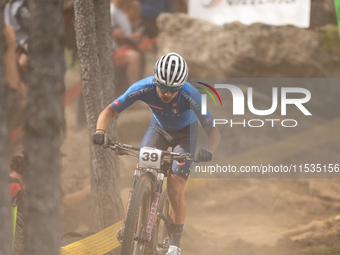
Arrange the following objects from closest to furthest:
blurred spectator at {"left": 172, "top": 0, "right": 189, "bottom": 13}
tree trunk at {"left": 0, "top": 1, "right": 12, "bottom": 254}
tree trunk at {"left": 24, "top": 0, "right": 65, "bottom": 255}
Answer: tree trunk at {"left": 24, "top": 0, "right": 65, "bottom": 255}
tree trunk at {"left": 0, "top": 1, "right": 12, "bottom": 254}
blurred spectator at {"left": 172, "top": 0, "right": 189, "bottom": 13}

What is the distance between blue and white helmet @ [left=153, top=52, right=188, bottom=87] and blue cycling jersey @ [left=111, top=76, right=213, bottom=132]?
0.27 metres

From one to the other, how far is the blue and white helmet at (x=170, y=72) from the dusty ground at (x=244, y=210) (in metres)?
2.74

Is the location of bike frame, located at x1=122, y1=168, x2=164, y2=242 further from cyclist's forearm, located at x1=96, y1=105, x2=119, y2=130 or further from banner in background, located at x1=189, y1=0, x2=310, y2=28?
banner in background, located at x1=189, y1=0, x2=310, y2=28

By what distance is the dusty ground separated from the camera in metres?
5.18

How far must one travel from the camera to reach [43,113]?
2234 mm

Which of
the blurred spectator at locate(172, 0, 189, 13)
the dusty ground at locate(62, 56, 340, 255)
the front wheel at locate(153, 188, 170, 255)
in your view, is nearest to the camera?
the front wheel at locate(153, 188, 170, 255)

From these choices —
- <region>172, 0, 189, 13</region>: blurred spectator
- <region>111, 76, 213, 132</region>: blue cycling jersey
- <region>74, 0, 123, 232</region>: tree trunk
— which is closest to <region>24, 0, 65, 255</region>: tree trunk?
<region>111, 76, 213, 132</region>: blue cycling jersey

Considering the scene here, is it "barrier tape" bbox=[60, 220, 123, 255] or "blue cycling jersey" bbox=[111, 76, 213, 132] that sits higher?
"blue cycling jersey" bbox=[111, 76, 213, 132]

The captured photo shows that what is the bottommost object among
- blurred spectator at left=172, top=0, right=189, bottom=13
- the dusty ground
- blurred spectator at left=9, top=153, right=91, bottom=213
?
the dusty ground

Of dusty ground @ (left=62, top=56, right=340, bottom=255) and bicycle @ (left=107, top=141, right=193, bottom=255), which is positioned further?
dusty ground @ (left=62, top=56, right=340, bottom=255)

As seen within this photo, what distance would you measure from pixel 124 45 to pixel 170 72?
503 cm

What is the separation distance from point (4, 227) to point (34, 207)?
31 centimetres

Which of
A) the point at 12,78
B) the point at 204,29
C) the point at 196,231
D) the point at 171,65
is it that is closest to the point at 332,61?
the point at 204,29

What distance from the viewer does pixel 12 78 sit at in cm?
590
